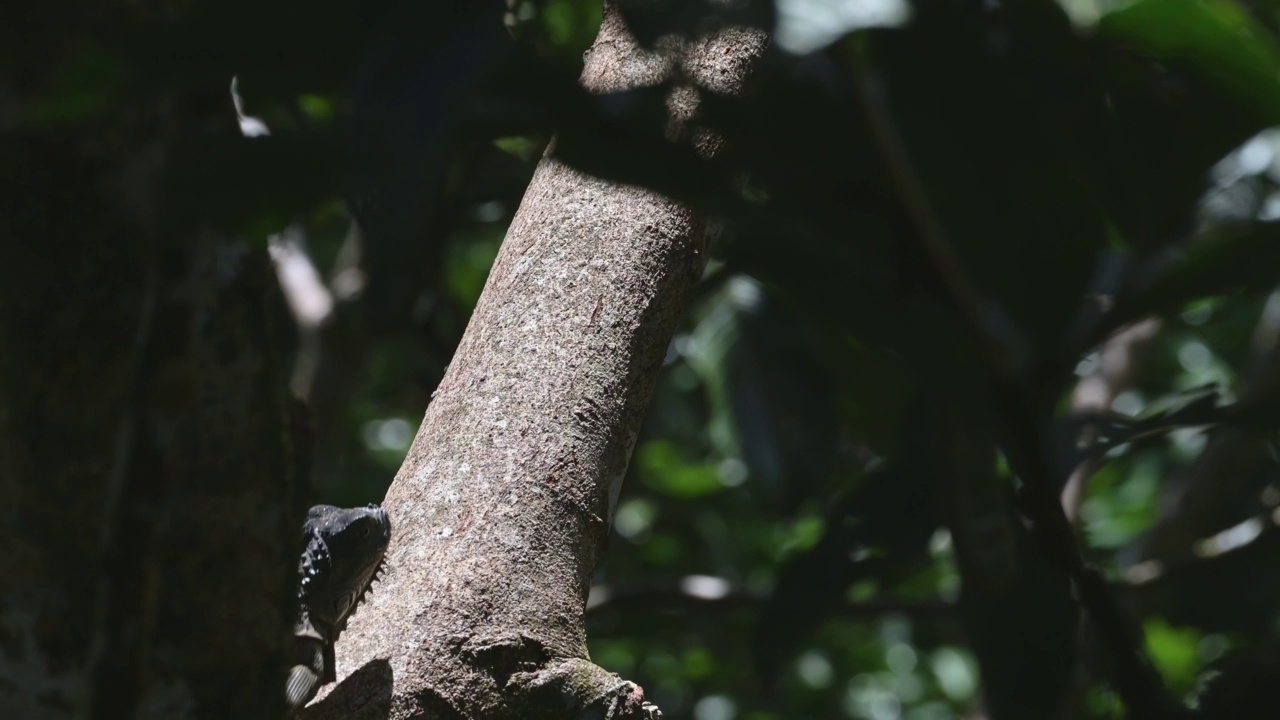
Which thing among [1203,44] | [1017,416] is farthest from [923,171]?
[1203,44]

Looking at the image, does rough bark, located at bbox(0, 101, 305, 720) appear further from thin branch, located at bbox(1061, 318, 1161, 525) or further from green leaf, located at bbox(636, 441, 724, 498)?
green leaf, located at bbox(636, 441, 724, 498)

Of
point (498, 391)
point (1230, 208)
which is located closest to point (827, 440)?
point (498, 391)

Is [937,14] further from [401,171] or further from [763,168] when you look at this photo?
[401,171]

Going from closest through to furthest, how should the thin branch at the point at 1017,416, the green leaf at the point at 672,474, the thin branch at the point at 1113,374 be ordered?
1. the thin branch at the point at 1017,416
2. the thin branch at the point at 1113,374
3. the green leaf at the point at 672,474

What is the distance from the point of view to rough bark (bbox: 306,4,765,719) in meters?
1.42

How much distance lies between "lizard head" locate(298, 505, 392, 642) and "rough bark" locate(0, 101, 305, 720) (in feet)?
2.70

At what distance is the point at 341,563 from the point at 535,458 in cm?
34

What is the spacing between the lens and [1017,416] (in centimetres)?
53

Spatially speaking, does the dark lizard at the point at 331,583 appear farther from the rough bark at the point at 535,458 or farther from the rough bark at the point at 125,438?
the rough bark at the point at 125,438

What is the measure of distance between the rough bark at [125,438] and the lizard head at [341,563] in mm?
823

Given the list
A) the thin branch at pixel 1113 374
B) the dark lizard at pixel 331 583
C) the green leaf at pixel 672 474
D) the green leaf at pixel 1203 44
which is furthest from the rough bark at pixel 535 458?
the green leaf at pixel 672 474

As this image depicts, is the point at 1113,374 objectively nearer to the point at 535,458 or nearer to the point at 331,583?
the point at 535,458

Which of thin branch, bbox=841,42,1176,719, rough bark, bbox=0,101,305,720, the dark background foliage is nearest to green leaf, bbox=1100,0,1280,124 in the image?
the dark background foliage

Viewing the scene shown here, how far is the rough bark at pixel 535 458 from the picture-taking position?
142 centimetres
